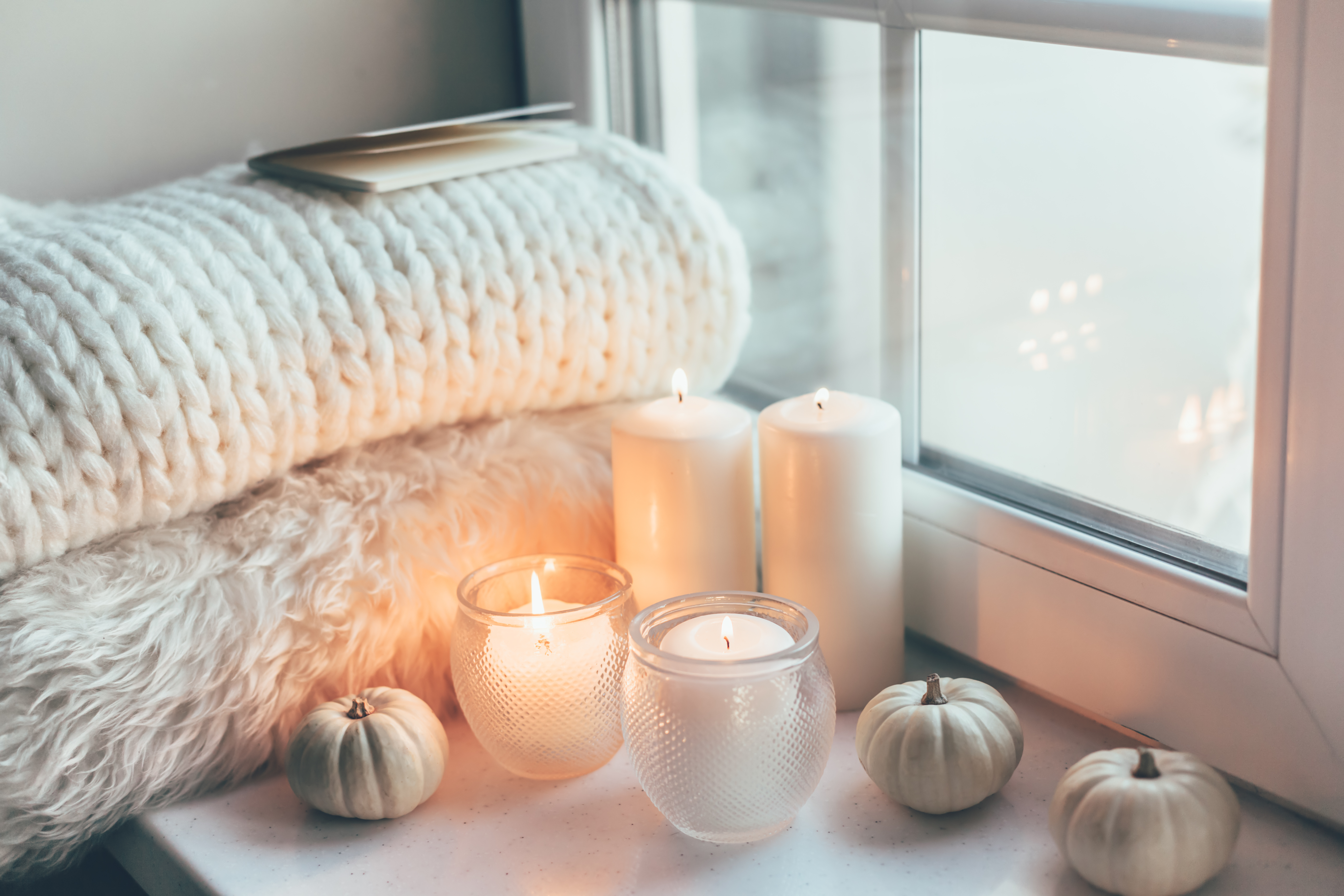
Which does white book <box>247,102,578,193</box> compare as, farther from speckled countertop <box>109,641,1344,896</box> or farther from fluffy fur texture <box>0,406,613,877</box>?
speckled countertop <box>109,641,1344,896</box>

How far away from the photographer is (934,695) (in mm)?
547

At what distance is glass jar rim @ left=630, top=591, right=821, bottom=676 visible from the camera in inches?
19.8

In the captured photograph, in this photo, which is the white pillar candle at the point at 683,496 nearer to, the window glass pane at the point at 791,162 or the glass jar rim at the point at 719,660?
the glass jar rim at the point at 719,660

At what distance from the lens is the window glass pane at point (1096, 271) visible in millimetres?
536

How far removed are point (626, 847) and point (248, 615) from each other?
24 cm

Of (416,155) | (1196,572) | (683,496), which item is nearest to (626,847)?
(683,496)

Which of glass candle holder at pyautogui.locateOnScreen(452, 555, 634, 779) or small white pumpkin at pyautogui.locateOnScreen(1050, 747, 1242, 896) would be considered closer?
small white pumpkin at pyautogui.locateOnScreen(1050, 747, 1242, 896)

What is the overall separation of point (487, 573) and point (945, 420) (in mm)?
315

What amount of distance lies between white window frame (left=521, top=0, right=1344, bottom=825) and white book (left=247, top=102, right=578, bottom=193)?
211 millimetres

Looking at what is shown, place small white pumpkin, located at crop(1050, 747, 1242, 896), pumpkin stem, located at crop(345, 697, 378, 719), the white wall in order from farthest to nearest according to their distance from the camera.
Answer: the white wall → pumpkin stem, located at crop(345, 697, 378, 719) → small white pumpkin, located at crop(1050, 747, 1242, 896)

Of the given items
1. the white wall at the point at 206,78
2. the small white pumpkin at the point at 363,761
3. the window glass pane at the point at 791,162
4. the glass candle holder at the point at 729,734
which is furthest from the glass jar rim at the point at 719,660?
the white wall at the point at 206,78

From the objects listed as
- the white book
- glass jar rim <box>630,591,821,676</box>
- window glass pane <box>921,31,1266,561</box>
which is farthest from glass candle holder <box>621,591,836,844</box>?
the white book

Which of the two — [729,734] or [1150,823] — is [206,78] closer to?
[729,734]

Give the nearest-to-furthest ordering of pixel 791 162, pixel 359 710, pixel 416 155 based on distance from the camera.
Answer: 1. pixel 359 710
2. pixel 416 155
3. pixel 791 162
